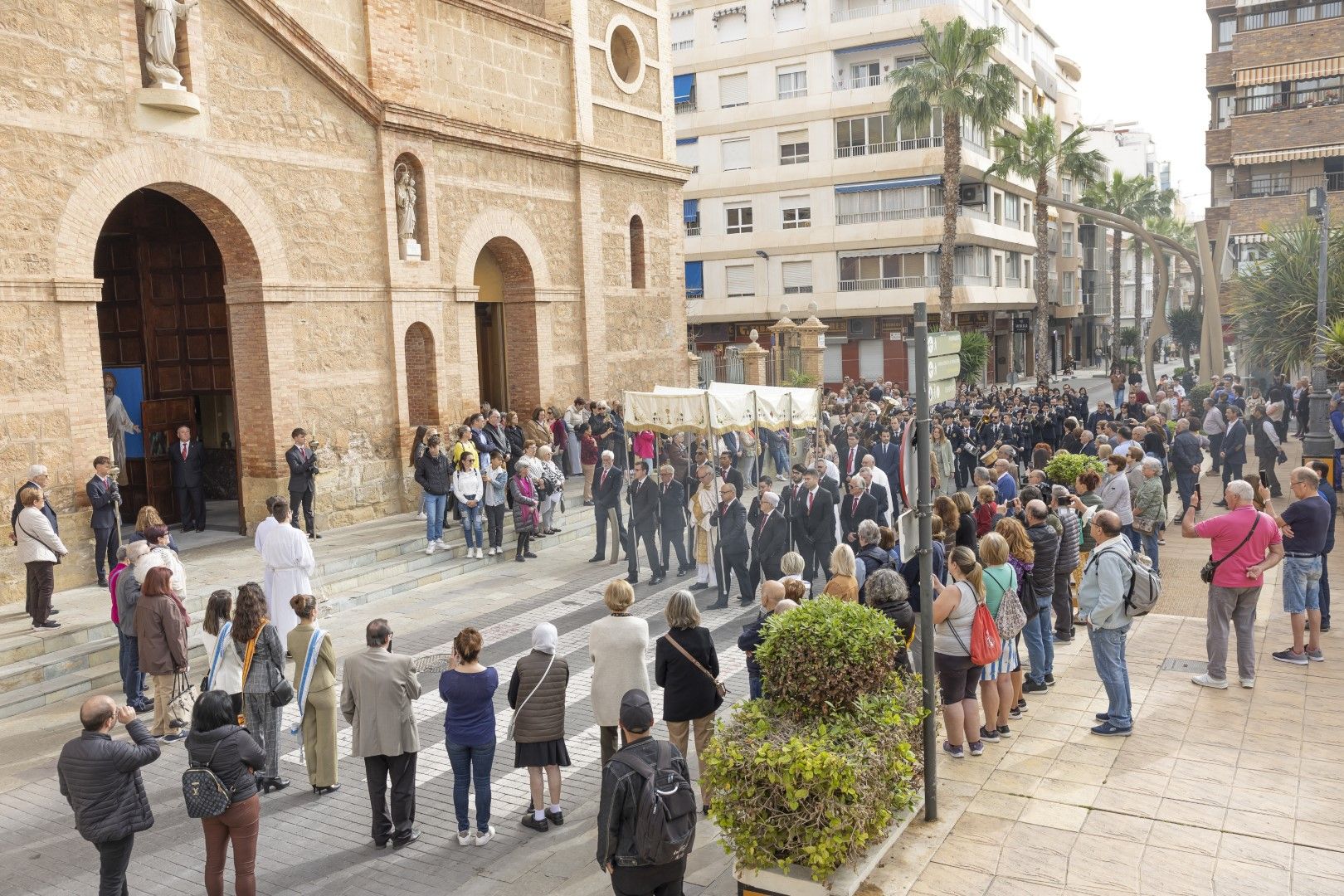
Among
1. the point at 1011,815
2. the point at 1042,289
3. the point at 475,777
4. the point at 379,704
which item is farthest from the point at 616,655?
the point at 1042,289

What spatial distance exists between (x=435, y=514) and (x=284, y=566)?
4.82m

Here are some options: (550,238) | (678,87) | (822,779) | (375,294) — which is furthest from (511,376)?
(678,87)

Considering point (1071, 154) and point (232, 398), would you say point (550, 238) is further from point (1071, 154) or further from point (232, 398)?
point (1071, 154)

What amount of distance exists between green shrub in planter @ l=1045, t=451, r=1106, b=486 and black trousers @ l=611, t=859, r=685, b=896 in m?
9.99

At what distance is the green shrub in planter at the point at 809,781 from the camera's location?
19.4 feet

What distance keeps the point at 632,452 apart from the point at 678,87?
2846 cm

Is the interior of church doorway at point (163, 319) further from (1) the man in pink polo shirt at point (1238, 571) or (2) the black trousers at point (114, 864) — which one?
(1) the man in pink polo shirt at point (1238, 571)

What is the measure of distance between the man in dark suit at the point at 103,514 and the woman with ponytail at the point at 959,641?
1016cm

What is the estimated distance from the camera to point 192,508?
16719mm

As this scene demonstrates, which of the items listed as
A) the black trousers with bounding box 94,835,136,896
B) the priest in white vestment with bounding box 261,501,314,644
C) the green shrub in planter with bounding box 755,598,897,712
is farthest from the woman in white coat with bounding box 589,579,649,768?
the priest in white vestment with bounding box 261,501,314,644

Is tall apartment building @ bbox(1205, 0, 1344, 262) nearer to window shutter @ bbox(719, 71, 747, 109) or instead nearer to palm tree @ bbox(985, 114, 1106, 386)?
palm tree @ bbox(985, 114, 1106, 386)

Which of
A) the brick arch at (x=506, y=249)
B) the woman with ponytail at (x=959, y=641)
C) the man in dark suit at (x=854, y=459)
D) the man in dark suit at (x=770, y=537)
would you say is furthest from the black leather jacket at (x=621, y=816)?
the brick arch at (x=506, y=249)

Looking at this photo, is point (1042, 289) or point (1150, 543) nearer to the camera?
point (1150, 543)

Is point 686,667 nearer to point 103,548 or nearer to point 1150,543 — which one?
point 1150,543
